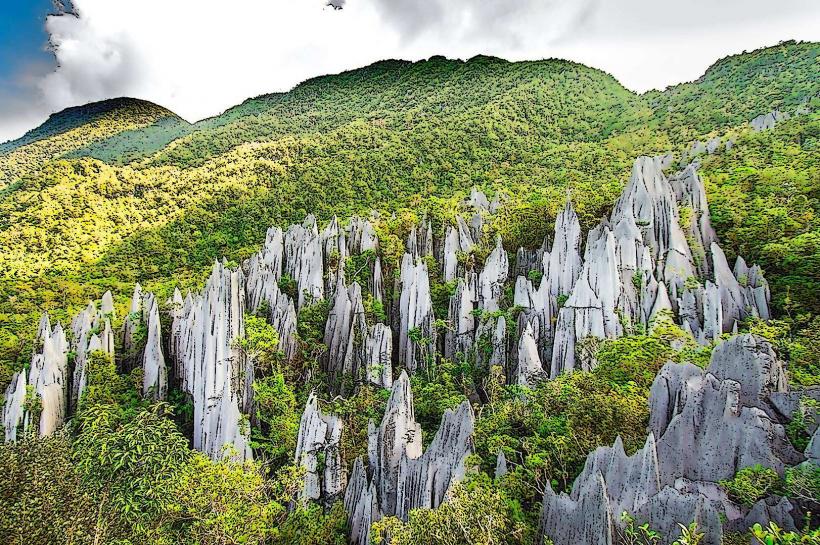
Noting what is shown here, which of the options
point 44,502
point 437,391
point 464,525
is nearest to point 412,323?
point 437,391

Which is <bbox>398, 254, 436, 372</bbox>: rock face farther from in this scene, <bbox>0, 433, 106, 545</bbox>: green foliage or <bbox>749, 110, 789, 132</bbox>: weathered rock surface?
<bbox>749, 110, 789, 132</bbox>: weathered rock surface

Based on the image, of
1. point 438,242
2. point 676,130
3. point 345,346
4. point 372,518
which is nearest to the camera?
point 372,518

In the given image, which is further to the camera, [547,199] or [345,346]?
[547,199]

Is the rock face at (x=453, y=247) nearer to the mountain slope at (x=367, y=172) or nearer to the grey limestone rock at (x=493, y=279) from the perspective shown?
the mountain slope at (x=367, y=172)

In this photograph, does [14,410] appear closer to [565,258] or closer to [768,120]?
[565,258]

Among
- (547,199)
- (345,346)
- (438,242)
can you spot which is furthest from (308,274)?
(547,199)

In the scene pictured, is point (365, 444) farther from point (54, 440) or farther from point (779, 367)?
point (779, 367)

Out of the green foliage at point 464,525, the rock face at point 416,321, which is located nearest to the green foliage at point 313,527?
the green foliage at point 464,525
